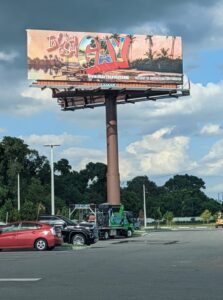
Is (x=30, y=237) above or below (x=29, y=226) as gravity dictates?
below

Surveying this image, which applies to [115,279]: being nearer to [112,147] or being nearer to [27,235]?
[27,235]

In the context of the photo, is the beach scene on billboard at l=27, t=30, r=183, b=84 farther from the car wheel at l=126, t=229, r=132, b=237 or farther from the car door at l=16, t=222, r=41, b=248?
the car door at l=16, t=222, r=41, b=248

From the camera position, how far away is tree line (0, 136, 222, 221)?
9245 centimetres

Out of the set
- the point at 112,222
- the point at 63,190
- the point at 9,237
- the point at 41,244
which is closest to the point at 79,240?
the point at 41,244

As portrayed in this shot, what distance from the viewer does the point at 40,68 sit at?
63969 mm

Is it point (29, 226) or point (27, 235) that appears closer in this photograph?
point (27, 235)

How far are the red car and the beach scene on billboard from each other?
1452 inches

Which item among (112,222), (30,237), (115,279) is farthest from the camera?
(112,222)

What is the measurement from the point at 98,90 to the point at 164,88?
7613 millimetres

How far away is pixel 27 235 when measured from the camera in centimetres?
2844

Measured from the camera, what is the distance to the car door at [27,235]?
93.2ft

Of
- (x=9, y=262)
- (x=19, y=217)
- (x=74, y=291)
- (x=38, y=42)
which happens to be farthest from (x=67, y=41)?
(x=74, y=291)

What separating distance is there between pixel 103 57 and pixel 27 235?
40742 millimetres

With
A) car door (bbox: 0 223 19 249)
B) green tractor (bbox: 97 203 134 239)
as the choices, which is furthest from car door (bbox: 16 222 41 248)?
green tractor (bbox: 97 203 134 239)
